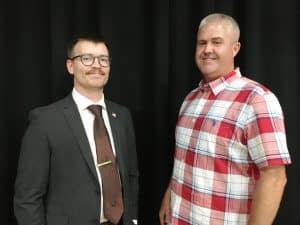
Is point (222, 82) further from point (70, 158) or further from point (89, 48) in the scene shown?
point (70, 158)

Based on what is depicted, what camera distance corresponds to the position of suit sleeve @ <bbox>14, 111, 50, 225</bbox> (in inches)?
59.2

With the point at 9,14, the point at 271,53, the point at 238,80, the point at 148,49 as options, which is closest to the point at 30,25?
the point at 9,14

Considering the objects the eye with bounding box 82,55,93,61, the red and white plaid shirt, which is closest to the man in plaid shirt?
the red and white plaid shirt

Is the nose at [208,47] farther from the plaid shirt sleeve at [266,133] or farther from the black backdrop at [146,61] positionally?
the black backdrop at [146,61]

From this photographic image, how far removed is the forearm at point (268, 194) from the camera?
1.32 meters

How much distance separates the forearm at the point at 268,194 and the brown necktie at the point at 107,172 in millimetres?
650

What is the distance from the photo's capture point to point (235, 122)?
1.42 meters

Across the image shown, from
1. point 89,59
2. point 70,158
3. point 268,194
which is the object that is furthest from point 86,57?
point 268,194

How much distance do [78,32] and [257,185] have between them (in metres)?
1.32

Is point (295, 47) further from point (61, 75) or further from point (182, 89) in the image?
point (61, 75)

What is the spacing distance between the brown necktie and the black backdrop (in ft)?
1.59

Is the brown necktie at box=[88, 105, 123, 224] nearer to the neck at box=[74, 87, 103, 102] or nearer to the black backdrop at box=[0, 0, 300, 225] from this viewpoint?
the neck at box=[74, 87, 103, 102]

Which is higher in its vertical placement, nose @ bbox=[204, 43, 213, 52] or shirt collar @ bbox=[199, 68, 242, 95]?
nose @ bbox=[204, 43, 213, 52]

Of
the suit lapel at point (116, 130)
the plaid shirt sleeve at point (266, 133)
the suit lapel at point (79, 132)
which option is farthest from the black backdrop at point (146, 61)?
the plaid shirt sleeve at point (266, 133)
